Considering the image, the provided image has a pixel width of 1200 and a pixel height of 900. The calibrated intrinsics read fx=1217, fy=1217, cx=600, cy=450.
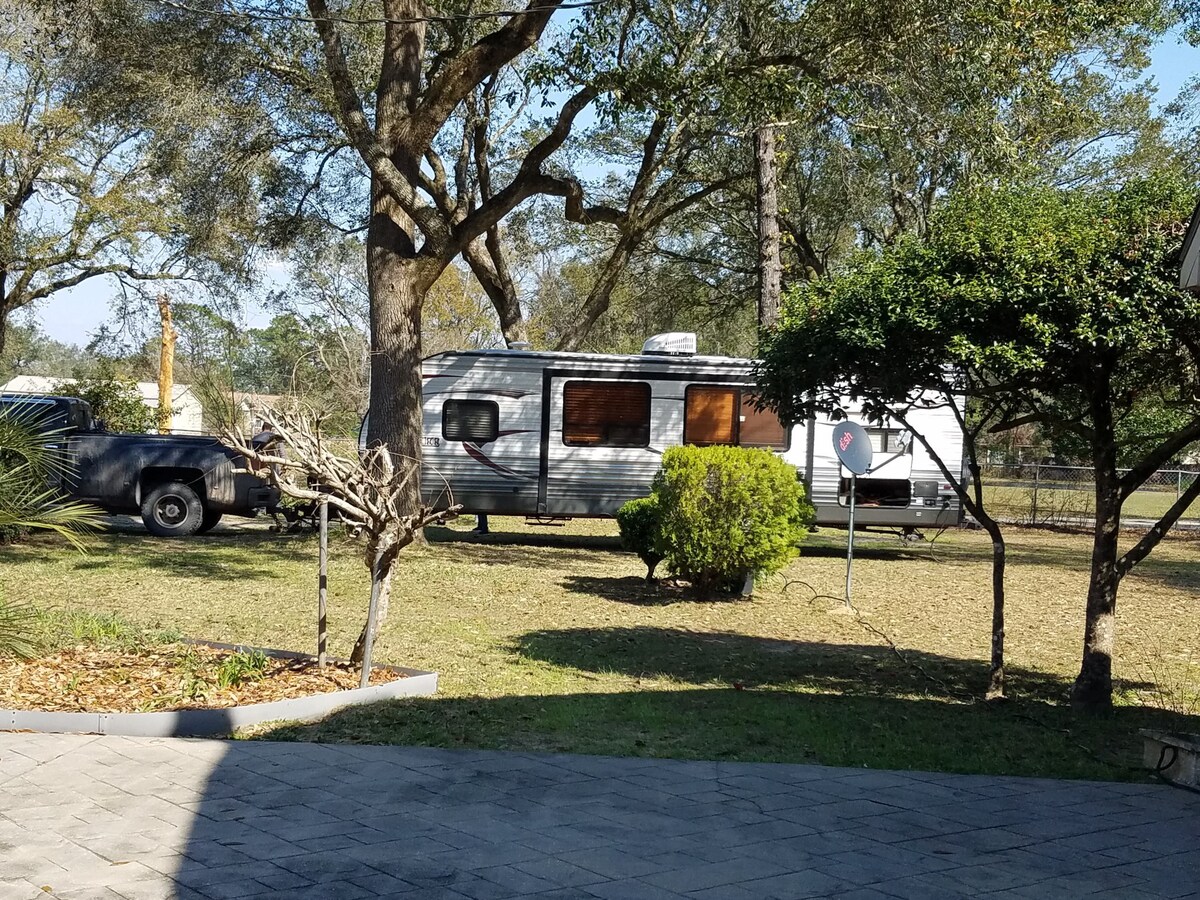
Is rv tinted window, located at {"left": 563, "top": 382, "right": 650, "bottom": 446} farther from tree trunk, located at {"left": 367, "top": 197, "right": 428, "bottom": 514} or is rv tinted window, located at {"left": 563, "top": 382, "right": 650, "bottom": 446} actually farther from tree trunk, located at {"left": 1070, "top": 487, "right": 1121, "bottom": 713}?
tree trunk, located at {"left": 1070, "top": 487, "right": 1121, "bottom": 713}

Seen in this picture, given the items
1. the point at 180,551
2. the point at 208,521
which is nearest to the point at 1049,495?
the point at 208,521

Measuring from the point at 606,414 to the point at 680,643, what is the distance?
26.6 ft

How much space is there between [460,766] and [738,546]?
7208mm

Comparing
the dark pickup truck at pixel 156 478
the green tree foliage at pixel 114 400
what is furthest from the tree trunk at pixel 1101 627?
the green tree foliage at pixel 114 400

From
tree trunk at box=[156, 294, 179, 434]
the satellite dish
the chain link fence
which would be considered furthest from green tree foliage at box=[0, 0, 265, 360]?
the chain link fence

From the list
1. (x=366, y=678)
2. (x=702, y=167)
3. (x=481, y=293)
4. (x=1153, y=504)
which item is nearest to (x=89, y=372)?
(x=481, y=293)

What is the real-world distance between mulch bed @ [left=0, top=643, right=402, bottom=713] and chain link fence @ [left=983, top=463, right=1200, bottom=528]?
2079cm

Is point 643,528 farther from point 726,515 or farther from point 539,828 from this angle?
point 539,828

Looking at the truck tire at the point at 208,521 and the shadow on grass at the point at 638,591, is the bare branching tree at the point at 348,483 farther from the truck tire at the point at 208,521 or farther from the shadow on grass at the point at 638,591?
the truck tire at the point at 208,521

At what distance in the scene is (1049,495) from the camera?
27500 millimetres

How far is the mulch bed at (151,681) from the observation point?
22.7 ft

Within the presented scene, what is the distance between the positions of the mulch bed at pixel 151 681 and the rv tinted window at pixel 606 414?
34.5 feet

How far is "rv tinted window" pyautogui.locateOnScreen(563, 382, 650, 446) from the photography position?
18.4m

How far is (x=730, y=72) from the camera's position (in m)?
14.4
